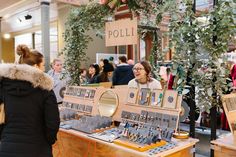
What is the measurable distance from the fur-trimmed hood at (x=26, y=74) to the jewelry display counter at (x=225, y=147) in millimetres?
1353

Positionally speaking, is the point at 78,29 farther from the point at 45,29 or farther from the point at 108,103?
the point at 45,29

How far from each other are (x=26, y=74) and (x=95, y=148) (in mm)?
1007

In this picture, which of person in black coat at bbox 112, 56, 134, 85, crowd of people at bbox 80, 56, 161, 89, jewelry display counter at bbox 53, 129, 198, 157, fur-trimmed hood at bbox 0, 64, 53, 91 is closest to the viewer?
fur-trimmed hood at bbox 0, 64, 53, 91

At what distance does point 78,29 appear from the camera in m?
3.23

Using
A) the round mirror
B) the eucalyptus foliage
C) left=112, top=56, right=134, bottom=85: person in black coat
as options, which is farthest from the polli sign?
left=112, top=56, right=134, bottom=85: person in black coat

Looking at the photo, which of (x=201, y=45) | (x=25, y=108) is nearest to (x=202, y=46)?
(x=201, y=45)

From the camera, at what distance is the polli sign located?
246 centimetres

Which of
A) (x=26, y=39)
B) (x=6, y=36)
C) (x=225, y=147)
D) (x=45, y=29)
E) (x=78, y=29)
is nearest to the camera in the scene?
(x=225, y=147)

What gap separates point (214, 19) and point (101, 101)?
1.29 m

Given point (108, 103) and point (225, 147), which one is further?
point (108, 103)

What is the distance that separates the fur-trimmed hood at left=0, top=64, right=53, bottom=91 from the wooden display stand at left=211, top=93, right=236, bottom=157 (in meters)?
1.35

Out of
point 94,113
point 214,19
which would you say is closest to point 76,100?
point 94,113

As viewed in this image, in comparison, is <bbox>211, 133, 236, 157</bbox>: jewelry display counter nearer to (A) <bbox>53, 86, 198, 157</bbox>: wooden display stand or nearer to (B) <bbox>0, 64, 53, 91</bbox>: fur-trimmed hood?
(A) <bbox>53, 86, 198, 157</bbox>: wooden display stand

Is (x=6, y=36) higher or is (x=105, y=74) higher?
(x=6, y=36)
